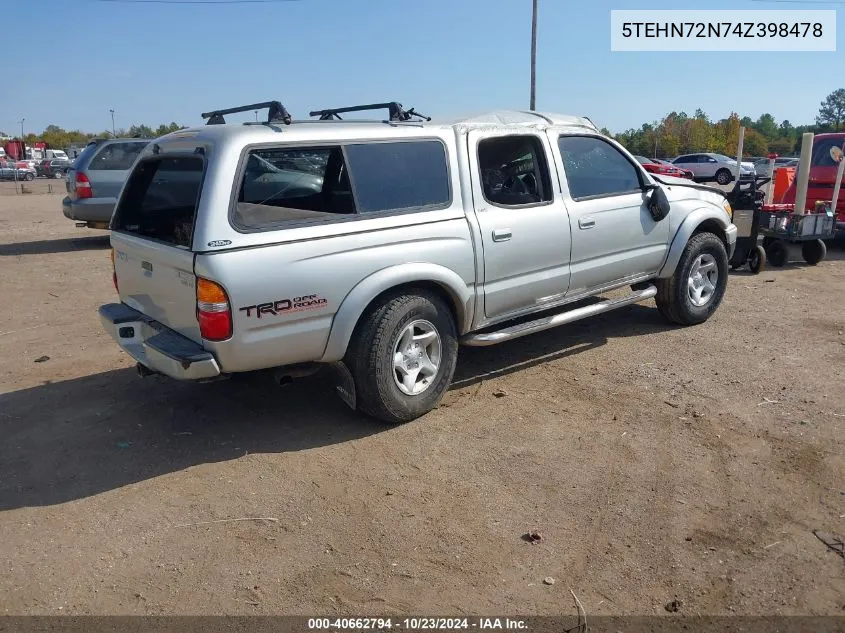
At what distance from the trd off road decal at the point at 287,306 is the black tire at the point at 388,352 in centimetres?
39

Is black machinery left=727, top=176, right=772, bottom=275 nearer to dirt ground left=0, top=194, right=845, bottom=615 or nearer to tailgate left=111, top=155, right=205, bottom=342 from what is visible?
dirt ground left=0, top=194, right=845, bottom=615

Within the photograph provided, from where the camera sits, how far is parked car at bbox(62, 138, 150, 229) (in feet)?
39.4

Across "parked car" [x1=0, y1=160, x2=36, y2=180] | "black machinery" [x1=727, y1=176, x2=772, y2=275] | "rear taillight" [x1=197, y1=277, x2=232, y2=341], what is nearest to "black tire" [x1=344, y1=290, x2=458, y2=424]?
"rear taillight" [x1=197, y1=277, x2=232, y2=341]

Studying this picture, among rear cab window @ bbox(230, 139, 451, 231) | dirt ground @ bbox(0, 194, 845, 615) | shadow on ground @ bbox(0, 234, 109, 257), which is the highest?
rear cab window @ bbox(230, 139, 451, 231)

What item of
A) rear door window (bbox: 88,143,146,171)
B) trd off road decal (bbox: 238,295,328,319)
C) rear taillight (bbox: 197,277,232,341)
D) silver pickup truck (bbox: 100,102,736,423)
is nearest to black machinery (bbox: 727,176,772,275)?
silver pickup truck (bbox: 100,102,736,423)

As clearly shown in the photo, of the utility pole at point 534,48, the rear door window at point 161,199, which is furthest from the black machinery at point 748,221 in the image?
the utility pole at point 534,48

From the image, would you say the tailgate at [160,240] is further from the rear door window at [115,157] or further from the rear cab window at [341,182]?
the rear door window at [115,157]

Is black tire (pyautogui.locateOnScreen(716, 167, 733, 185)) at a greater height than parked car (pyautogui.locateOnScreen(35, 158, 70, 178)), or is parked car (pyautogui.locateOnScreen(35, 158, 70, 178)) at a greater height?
parked car (pyautogui.locateOnScreen(35, 158, 70, 178))

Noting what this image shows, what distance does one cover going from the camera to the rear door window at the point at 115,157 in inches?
481

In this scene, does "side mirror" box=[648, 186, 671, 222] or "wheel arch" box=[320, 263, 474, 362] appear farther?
"side mirror" box=[648, 186, 671, 222]

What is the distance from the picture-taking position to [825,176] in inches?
430

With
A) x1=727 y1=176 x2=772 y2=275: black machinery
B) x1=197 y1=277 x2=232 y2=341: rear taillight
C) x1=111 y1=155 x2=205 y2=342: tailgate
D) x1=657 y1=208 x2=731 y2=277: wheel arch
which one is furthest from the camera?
x1=727 y1=176 x2=772 y2=275: black machinery

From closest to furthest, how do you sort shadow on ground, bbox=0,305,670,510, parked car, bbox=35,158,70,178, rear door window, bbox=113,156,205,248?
shadow on ground, bbox=0,305,670,510, rear door window, bbox=113,156,205,248, parked car, bbox=35,158,70,178

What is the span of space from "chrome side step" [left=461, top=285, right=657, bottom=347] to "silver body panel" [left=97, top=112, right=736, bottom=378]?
78 mm
